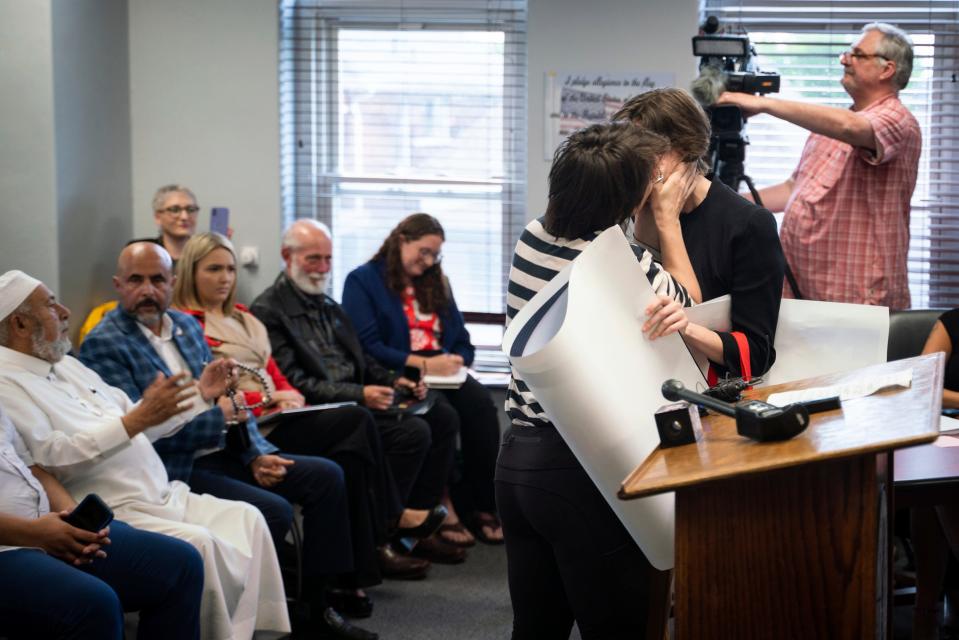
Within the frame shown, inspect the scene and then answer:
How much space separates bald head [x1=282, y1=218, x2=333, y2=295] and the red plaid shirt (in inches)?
66.7

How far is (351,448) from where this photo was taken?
3.50 m

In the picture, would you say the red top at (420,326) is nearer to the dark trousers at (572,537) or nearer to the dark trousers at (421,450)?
the dark trousers at (421,450)

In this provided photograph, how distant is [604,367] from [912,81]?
144 inches


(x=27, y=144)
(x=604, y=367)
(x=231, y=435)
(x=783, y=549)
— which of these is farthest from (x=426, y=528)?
(x=783, y=549)

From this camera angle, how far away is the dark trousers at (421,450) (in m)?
3.76

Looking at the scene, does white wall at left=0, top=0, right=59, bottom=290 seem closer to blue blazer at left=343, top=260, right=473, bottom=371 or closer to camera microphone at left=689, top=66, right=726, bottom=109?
blue blazer at left=343, top=260, right=473, bottom=371

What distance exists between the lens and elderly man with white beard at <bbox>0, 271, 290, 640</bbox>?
245cm

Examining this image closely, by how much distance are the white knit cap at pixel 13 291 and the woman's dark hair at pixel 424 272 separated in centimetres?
179

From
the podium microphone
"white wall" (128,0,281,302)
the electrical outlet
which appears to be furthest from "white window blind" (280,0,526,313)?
the podium microphone

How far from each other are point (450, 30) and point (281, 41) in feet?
2.41

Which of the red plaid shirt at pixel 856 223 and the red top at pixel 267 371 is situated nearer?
the red top at pixel 267 371

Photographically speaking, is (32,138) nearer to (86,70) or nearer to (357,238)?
(86,70)

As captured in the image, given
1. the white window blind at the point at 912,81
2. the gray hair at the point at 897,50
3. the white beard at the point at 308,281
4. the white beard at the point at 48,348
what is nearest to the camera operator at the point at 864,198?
the gray hair at the point at 897,50

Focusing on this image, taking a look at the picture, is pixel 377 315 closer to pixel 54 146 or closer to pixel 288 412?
pixel 288 412
